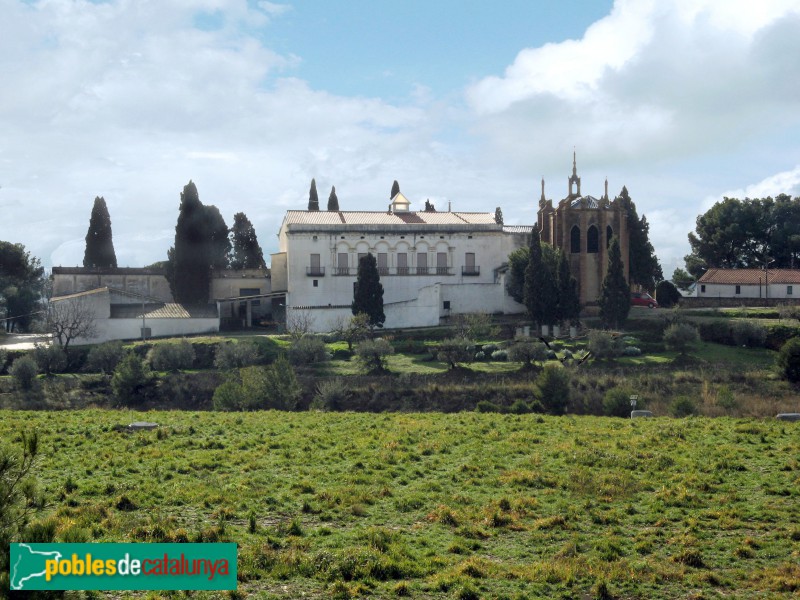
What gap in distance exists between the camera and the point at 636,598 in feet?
32.8

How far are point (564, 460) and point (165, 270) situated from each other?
45563 mm

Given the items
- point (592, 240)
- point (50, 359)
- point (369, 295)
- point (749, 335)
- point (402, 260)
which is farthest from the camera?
point (592, 240)

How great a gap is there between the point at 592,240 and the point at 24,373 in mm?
35294

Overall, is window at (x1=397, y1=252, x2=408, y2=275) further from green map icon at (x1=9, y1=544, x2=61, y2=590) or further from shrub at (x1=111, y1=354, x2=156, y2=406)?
green map icon at (x1=9, y1=544, x2=61, y2=590)

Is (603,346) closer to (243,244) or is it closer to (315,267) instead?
(315,267)

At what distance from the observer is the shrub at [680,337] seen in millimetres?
42438

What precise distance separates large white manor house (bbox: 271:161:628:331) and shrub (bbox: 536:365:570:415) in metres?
23.5

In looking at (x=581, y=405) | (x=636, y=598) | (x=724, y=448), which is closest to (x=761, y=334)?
(x=581, y=405)

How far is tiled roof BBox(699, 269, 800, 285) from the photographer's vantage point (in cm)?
5847

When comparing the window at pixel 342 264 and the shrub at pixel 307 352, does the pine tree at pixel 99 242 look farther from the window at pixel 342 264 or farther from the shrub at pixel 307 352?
the shrub at pixel 307 352

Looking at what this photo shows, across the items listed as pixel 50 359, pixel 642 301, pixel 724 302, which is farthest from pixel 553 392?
pixel 642 301

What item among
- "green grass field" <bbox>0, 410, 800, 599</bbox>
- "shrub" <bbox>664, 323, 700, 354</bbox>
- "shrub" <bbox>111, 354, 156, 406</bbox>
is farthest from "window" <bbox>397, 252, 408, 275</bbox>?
"green grass field" <bbox>0, 410, 800, 599</bbox>

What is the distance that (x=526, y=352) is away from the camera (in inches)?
1583

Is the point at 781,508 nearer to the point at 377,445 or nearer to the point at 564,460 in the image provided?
the point at 564,460
